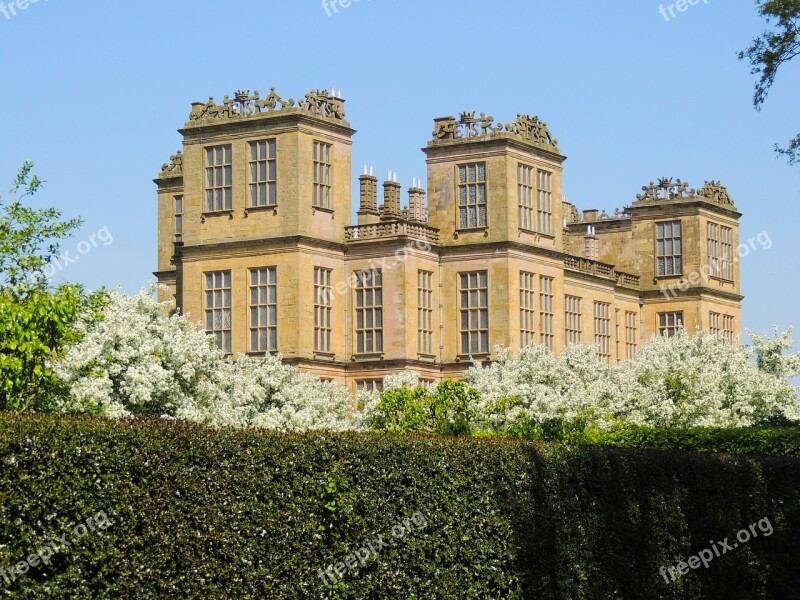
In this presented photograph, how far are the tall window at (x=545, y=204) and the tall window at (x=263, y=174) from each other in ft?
32.9

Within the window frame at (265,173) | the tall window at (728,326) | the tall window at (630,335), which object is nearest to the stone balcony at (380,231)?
the window frame at (265,173)

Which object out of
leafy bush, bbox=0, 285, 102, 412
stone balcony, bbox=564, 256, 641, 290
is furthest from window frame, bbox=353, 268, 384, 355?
leafy bush, bbox=0, 285, 102, 412

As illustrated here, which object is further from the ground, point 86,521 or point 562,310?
point 562,310

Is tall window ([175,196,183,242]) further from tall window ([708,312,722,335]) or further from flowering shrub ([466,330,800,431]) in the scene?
tall window ([708,312,722,335])

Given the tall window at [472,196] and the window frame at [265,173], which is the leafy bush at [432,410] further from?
the tall window at [472,196]

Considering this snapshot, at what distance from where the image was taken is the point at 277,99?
5256 centimetres

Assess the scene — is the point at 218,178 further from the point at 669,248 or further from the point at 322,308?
the point at 669,248

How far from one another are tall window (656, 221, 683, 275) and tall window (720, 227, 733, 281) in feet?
8.53

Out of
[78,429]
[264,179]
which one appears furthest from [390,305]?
[78,429]

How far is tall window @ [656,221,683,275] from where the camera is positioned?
6788 cm

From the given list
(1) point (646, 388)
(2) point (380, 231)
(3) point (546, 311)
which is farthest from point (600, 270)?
(1) point (646, 388)

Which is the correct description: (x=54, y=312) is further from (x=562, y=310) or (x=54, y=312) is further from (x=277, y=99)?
(x=562, y=310)

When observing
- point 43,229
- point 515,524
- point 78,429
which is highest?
point 43,229

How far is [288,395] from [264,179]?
34.3 feet
